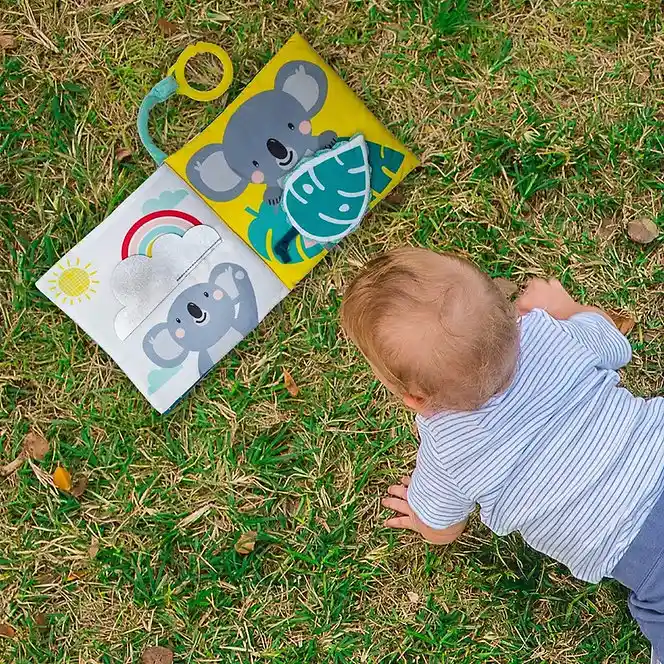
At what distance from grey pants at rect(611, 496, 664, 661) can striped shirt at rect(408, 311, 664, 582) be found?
21 millimetres

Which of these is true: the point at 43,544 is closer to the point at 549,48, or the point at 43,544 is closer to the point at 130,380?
the point at 130,380

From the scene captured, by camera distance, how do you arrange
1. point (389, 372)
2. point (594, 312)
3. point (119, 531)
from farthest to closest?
point (119, 531) → point (594, 312) → point (389, 372)

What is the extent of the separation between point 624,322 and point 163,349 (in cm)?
123

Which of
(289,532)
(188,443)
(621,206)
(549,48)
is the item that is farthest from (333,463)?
Result: (549,48)

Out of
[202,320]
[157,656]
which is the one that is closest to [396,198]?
[202,320]

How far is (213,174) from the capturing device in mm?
2160

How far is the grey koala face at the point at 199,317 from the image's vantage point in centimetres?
216

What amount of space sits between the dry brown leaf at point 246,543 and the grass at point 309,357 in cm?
2

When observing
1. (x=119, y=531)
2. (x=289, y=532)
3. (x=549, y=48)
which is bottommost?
(x=289, y=532)

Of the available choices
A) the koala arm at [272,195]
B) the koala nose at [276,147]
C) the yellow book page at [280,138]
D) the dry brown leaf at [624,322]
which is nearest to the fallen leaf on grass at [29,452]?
the yellow book page at [280,138]

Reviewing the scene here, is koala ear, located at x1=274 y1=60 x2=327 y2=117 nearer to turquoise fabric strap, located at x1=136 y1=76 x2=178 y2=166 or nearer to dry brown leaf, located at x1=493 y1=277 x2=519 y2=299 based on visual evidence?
turquoise fabric strap, located at x1=136 y1=76 x2=178 y2=166

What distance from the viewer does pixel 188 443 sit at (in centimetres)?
217

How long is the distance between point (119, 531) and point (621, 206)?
5.23 ft

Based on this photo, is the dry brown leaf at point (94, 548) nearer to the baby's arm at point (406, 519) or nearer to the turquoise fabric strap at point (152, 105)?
the baby's arm at point (406, 519)
